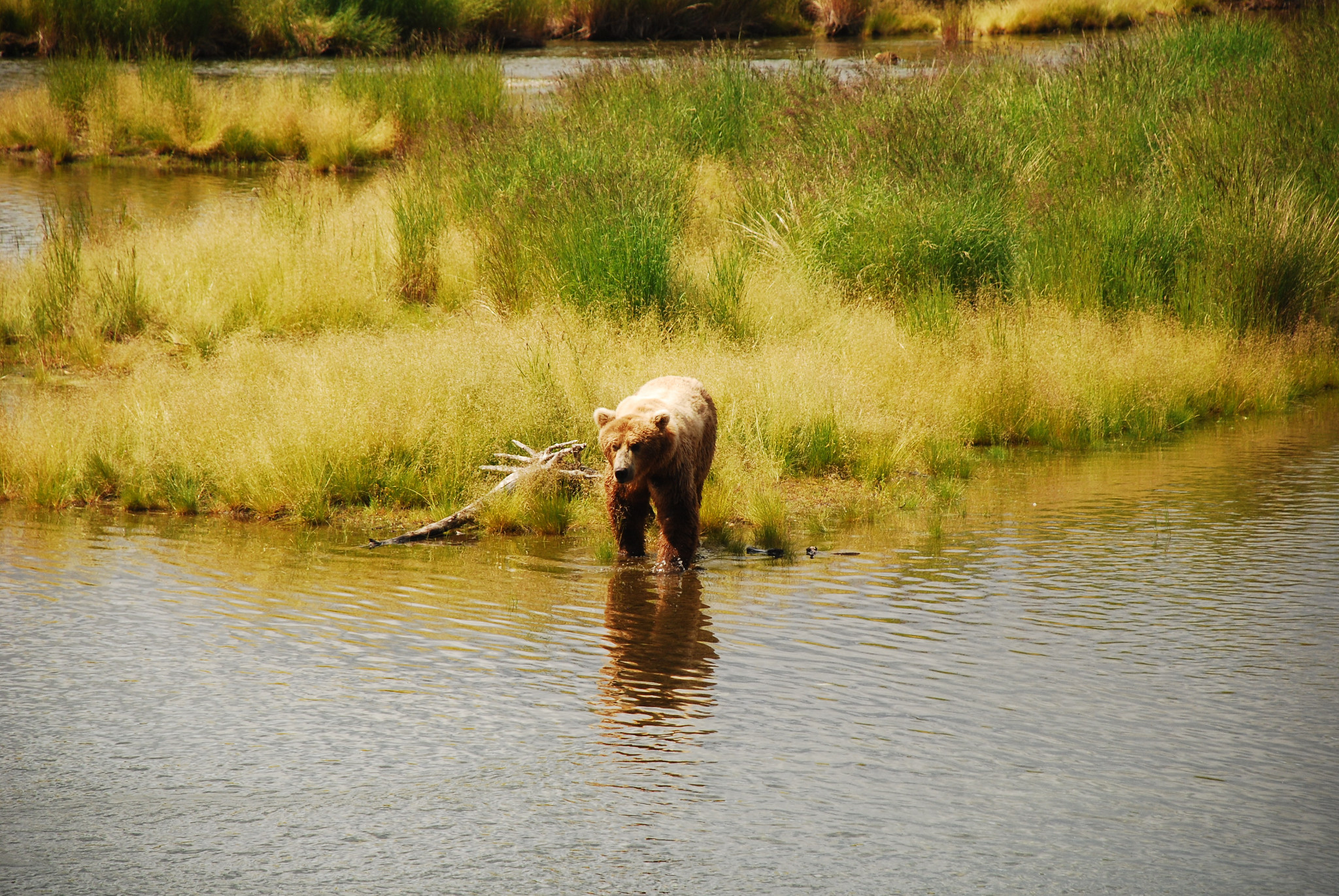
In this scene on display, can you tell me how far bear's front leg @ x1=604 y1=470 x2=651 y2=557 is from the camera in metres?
7.43

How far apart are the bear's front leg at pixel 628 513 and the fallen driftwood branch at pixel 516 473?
33.0 inches

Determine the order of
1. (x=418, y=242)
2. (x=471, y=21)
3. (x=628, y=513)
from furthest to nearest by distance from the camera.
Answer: (x=471, y=21), (x=418, y=242), (x=628, y=513)

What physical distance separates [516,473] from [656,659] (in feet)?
9.00

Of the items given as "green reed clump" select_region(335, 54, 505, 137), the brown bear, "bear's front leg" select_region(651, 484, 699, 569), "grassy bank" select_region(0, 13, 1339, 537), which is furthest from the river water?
"green reed clump" select_region(335, 54, 505, 137)

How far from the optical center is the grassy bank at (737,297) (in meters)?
9.11

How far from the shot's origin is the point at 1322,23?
1839 centimetres

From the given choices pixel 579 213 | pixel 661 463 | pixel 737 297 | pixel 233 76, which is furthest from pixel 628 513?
pixel 233 76

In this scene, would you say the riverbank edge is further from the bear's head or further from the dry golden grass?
the bear's head

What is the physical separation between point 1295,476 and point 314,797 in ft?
24.8

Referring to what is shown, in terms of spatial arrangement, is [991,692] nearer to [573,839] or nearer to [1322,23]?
[573,839]

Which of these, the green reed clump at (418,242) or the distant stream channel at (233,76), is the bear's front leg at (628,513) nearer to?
the green reed clump at (418,242)

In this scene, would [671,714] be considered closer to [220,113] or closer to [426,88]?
[426,88]

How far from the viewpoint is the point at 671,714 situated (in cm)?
548

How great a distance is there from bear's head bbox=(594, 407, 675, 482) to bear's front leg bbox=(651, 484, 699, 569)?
26 cm
